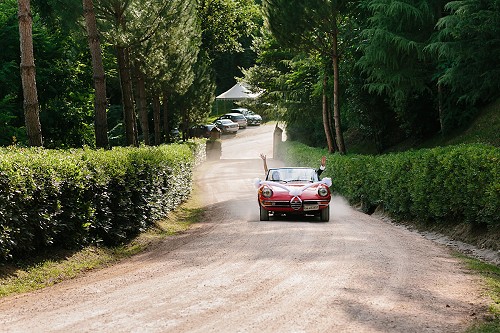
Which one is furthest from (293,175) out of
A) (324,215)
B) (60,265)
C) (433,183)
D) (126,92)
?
(60,265)

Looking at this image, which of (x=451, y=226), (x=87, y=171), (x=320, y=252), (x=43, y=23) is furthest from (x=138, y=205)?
(x=43, y=23)

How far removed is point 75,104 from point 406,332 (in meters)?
27.7

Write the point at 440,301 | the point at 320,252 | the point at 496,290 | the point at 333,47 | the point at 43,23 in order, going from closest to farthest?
the point at 440,301 → the point at 496,290 → the point at 320,252 → the point at 333,47 → the point at 43,23

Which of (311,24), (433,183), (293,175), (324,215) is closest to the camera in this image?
(433,183)

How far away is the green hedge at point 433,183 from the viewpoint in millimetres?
13516

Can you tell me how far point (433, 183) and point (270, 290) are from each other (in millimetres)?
8765

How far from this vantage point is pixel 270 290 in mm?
8984

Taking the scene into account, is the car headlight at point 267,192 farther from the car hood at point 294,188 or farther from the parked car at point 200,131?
the parked car at point 200,131

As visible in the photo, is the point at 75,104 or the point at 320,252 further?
the point at 75,104

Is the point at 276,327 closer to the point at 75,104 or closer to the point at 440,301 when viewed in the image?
the point at 440,301

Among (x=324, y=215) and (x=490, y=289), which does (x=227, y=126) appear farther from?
(x=490, y=289)

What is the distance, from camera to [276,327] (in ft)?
23.2

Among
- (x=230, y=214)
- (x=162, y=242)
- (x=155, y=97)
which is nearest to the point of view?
(x=162, y=242)

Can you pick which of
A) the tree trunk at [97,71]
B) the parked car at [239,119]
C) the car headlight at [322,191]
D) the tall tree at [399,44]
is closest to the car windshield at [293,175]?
the car headlight at [322,191]
